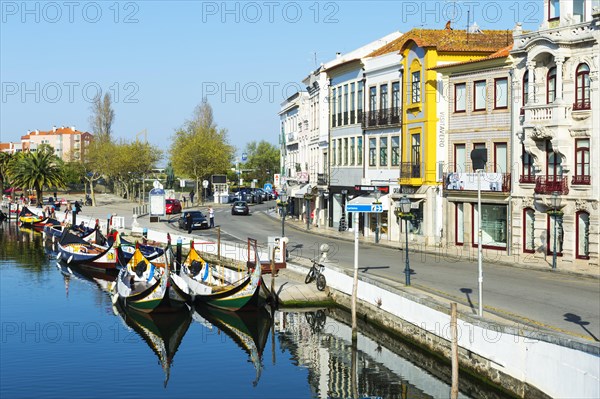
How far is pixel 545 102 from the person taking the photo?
42.7 metres

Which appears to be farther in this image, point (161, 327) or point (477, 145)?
point (477, 145)

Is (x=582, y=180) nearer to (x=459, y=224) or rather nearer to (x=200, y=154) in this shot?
(x=459, y=224)

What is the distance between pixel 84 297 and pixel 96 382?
18.3m

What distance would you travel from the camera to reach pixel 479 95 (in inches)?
1917

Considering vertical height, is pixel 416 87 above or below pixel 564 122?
Answer: above

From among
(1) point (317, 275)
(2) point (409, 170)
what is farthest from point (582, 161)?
(2) point (409, 170)

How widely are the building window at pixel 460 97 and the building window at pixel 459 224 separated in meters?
5.86

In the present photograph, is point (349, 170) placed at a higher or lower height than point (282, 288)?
higher

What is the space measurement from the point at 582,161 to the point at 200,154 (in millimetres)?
74089

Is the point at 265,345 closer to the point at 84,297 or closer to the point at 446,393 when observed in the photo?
the point at 446,393

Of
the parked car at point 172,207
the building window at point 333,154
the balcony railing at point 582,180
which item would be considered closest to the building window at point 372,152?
the building window at point 333,154

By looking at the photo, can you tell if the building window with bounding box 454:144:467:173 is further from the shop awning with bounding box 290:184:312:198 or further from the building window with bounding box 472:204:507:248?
the shop awning with bounding box 290:184:312:198

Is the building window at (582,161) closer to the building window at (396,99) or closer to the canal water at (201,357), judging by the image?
the canal water at (201,357)

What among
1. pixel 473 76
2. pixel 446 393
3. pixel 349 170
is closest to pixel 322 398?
pixel 446 393
